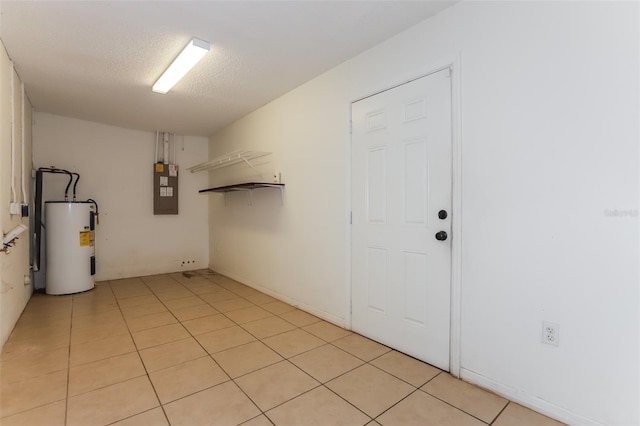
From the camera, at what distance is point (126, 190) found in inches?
201

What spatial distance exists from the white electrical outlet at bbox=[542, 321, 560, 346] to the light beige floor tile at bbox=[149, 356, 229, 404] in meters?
1.98

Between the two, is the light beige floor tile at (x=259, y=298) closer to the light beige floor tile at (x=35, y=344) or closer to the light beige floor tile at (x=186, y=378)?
the light beige floor tile at (x=186, y=378)

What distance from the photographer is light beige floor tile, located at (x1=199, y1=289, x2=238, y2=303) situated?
384cm

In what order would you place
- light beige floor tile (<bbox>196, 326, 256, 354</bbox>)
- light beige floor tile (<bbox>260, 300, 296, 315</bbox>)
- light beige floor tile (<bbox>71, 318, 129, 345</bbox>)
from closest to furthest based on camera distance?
1. light beige floor tile (<bbox>196, 326, 256, 354</bbox>)
2. light beige floor tile (<bbox>71, 318, 129, 345</bbox>)
3. light beige floor tile (<bbox>260, 300, 296, 315</bbox>)

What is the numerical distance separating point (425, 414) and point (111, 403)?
182 cm

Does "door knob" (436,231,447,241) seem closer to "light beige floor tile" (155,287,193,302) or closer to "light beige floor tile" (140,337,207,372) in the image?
"light beige floor tile" (140,337,207,372)

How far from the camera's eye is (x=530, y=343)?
176cm

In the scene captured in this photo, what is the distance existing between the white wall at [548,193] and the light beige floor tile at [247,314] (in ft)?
6.64

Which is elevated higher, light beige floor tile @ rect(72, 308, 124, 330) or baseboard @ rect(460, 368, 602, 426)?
baseboard @ rect(460, 368, 602, 426)

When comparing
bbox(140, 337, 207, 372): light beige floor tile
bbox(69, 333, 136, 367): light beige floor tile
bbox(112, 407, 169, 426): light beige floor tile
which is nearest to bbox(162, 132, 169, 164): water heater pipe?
bbox(69, 333, 136, 367): light beige floor tile

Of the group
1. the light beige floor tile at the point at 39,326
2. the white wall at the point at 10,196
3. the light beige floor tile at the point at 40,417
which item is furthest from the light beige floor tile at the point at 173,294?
the light beige floor tile at the point at 40,417

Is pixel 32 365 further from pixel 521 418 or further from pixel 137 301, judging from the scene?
pixel 521 418

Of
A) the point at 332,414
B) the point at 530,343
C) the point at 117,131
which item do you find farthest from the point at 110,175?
the point at 530,343

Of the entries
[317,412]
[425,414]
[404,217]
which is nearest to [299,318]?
[317,412]
